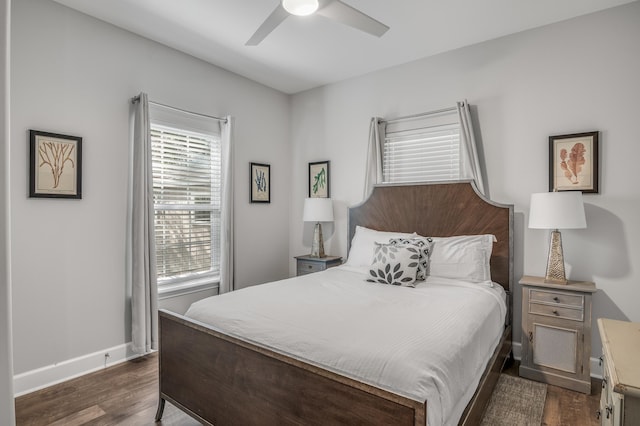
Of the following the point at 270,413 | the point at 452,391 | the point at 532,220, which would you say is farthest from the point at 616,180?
the point at 270,413

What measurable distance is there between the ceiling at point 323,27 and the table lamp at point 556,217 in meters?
1.48

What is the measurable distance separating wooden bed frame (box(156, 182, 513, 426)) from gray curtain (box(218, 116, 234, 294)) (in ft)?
5.13

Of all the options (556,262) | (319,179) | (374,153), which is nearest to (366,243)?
(374,153)

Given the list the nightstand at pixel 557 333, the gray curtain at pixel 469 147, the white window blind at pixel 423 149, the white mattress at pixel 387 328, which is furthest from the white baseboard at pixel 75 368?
the white window blind at pixel 423 149

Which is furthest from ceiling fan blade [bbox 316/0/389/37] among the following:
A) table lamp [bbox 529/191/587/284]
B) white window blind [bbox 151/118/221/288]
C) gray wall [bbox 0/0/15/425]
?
white window blind [bbox 151/118/221/288]

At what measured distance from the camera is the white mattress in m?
Result: 1.41

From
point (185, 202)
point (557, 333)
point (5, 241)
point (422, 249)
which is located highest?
point (185, 202)

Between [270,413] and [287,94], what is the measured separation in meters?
4.00

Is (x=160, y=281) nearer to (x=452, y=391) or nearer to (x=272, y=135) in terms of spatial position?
(x=272, y=135)

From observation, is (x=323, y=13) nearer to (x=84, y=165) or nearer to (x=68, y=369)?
(x=84, y=165)

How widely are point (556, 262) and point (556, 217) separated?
412 mm

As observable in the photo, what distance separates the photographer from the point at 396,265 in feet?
9.18

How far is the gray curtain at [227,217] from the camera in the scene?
148 inches

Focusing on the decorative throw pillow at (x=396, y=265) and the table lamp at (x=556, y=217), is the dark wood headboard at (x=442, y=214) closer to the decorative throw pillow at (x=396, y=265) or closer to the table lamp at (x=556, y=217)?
the table lamp at (x=556, y=217)
